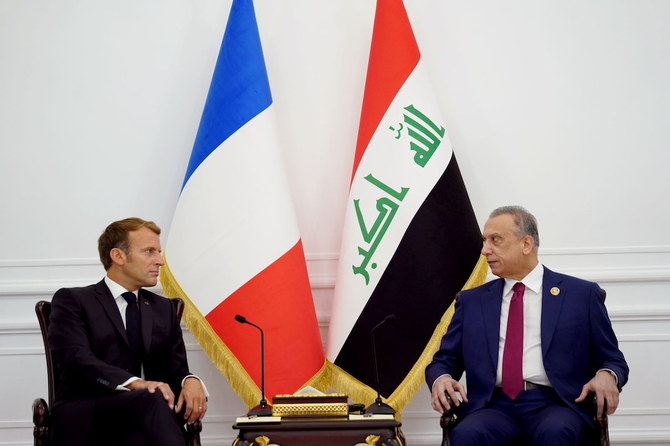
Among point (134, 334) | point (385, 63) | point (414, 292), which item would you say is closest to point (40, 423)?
point (134, 334)

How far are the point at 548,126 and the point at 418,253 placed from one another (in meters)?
1.10

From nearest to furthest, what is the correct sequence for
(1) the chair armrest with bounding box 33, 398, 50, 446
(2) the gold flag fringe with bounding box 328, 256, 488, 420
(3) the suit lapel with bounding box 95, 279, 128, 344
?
(1) the chair armrest with bounding box 33, 398, 50, 446
(3) the suit lapel with bounding box 95, 279, 128, 344
(2) the gold flag fringe with bounding box 328, 256, 488, 420

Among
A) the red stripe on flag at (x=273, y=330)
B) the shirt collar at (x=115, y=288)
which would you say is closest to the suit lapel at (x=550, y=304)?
the red stripe on flag at (x=273, y=330)

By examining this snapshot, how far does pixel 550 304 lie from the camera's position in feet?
9.66

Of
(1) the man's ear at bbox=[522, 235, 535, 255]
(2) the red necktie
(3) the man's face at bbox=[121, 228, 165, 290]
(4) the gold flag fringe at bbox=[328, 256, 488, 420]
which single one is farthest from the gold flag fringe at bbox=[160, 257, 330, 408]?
(1) the man's ear at bbox=[522, 235, 535, 255]

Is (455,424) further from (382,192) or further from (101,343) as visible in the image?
(101,343)

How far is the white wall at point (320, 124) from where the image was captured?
4039 millimetres

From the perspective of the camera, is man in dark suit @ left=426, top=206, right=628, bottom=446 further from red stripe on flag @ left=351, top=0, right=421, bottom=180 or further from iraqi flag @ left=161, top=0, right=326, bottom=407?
red stripe on flag @ left=351, top=0, right=421, bottom=180

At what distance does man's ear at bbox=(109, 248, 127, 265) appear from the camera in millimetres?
3125

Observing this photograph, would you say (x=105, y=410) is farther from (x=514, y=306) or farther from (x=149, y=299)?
(x=514, y=306)

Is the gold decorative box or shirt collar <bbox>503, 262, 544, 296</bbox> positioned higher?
shirt collar <bbox>503, 262, 544, 296</bbox>

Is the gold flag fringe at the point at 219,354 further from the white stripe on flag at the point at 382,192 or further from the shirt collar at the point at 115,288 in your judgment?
the shirt collar at the point at 115,288

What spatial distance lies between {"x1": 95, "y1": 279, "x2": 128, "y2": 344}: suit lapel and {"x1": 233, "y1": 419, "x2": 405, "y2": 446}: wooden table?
0.73 m

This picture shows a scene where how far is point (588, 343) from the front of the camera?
2.91 metres
